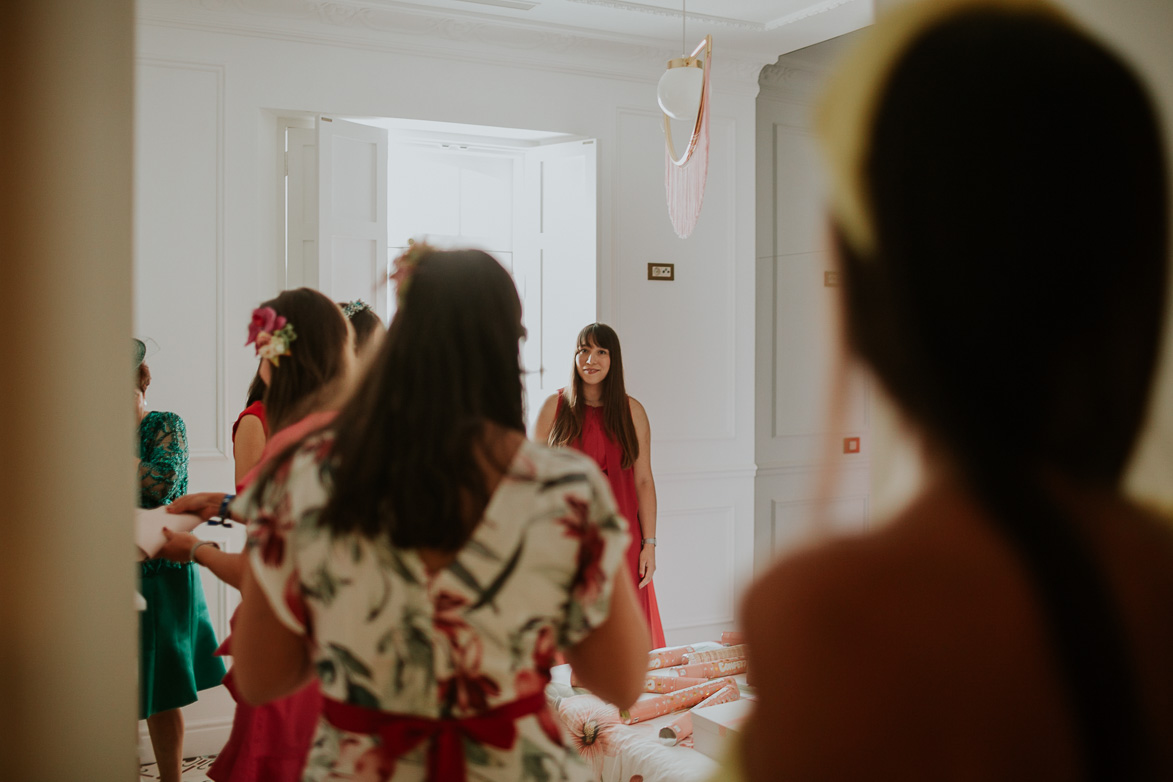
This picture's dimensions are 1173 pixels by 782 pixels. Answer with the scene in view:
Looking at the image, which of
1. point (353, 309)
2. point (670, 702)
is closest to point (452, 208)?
point (353, 309)

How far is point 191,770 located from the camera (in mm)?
3221

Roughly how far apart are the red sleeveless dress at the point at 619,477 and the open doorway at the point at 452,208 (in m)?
0.64

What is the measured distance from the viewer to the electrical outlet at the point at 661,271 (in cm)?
430

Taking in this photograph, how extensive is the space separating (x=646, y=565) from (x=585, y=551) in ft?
8.10

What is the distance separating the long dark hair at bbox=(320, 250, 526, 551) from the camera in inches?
37.5

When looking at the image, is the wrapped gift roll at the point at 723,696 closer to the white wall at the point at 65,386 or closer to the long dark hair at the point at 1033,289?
the white wall at the point at 65,386

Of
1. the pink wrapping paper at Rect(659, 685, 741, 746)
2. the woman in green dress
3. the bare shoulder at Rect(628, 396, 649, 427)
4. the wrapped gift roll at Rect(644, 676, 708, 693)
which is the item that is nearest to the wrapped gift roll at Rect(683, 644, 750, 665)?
the wrapped gift roll at Rect(644, 676, 708, 693)

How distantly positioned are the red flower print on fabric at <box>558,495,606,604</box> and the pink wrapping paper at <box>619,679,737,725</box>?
4.72 feet

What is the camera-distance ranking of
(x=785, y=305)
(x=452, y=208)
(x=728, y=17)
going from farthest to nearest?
(x=785, y=305), (x=452, y=208), (x=728, y=17)

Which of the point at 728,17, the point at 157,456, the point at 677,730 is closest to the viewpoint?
the point at 157,456

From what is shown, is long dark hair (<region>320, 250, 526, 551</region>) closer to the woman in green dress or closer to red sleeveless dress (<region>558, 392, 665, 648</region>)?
the woman in green dress

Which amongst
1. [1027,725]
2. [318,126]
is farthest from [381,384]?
[318,126]

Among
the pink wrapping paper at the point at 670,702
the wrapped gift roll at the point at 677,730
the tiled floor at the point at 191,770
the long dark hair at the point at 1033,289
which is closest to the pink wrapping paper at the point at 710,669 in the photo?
the pink wrapping paper at the point at 670,702

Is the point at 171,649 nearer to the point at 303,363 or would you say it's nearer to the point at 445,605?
the point at 303,363
